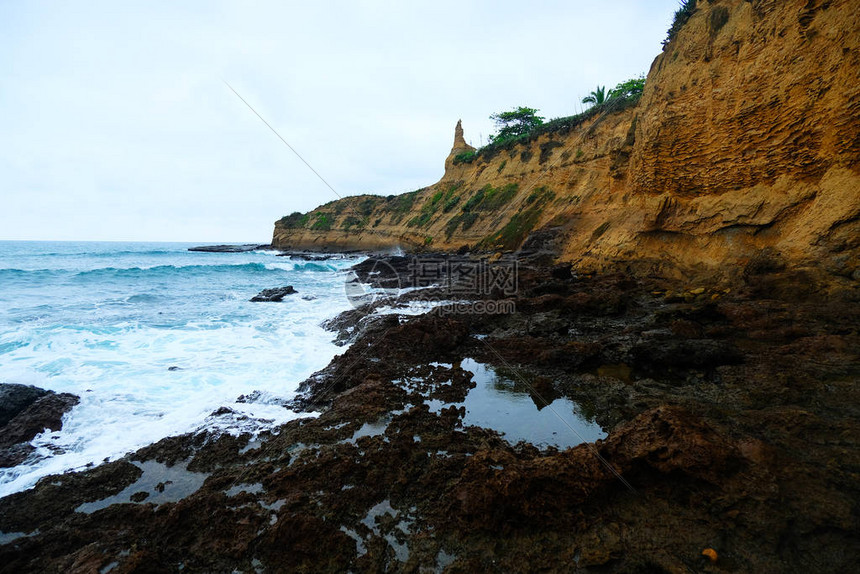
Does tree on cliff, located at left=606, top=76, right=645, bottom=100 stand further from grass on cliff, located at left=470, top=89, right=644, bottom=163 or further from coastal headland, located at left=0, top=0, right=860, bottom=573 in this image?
coastal headland, located at left=0, top=0, right=860, bottom=573

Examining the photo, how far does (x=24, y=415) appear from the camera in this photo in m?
4.99

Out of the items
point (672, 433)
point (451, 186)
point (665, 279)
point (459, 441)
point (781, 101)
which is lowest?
point (459, 441)

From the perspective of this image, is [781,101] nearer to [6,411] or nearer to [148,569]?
[148,569]

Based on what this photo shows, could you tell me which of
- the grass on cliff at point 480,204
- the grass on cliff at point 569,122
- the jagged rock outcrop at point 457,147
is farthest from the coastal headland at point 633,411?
the jagged rock outcrop at point 457,147

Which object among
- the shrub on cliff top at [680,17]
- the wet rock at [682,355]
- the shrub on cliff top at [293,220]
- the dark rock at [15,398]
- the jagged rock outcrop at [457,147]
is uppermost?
the jagged rock outcrop at [457,147]

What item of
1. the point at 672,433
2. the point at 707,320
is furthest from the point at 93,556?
the point at 707,320

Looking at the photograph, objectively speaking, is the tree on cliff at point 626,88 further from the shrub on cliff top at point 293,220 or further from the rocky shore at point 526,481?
the shrub on cliff top at point 293,220

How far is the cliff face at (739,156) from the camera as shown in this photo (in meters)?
7.04

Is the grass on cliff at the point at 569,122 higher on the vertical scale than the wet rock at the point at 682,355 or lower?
higher

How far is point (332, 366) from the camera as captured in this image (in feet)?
22.9

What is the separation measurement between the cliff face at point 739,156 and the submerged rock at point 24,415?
13184 mm

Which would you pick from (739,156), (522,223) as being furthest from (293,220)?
(739,156)

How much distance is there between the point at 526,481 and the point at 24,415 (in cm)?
697

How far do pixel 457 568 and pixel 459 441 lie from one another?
1.65 meters
